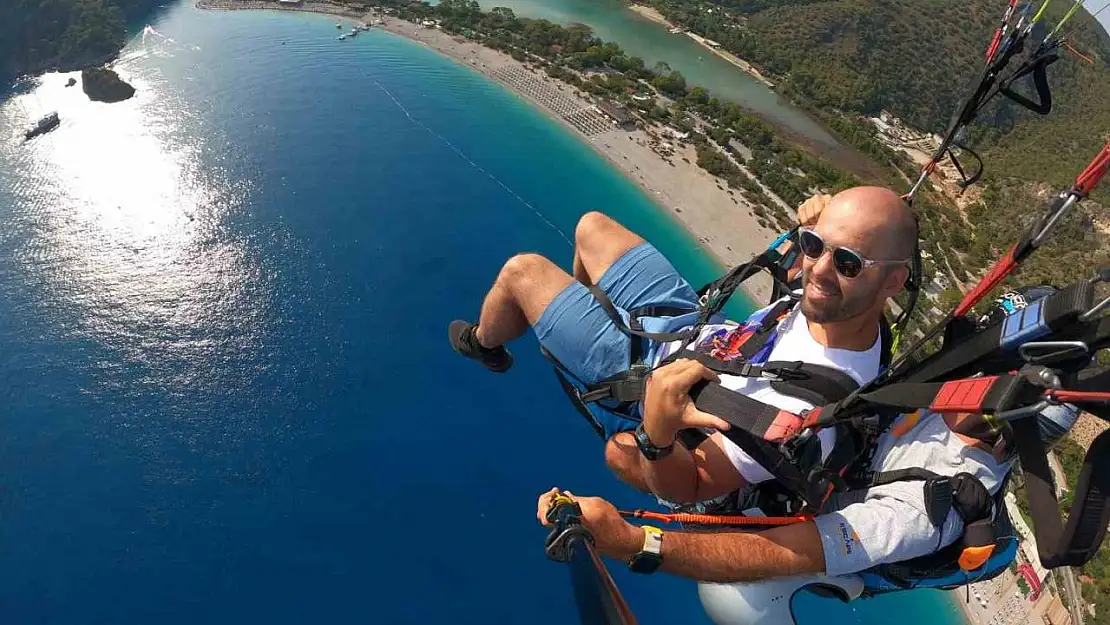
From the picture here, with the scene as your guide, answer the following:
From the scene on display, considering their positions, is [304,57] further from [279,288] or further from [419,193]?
[279,288]

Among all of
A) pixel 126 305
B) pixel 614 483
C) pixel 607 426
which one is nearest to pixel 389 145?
pixel 126 305

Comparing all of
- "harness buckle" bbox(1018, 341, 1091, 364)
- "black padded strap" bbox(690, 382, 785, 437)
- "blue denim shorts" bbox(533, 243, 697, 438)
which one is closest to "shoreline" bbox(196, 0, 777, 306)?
"blue denim shorts" bbox(533, 243, 697, 438)

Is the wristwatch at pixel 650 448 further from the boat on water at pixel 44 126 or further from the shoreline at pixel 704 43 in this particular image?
the shoreline at pixel 704 43

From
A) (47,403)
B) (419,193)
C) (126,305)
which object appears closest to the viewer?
(47,403)

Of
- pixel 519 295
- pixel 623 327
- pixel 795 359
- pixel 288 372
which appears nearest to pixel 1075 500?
pixel 795 359

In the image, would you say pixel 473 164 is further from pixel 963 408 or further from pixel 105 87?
pixel 963 408

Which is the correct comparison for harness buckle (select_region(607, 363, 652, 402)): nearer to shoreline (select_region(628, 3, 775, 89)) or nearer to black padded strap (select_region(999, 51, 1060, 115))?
black padded strap (select_region(999, 51, 1060, 115))
